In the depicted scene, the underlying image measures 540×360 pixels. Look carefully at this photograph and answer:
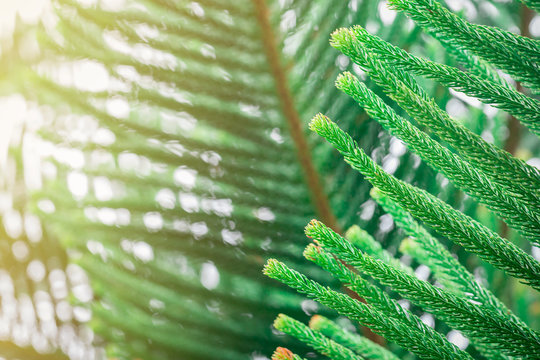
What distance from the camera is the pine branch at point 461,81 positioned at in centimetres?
20

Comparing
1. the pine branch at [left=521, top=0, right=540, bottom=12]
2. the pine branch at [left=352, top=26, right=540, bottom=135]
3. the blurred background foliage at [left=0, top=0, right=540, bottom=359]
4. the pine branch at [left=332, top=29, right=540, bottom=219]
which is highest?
the pine branch at [left=521, top=0, right=540, bottom=12]

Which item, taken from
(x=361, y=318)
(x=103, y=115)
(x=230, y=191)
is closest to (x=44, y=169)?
(x=103, y=115)

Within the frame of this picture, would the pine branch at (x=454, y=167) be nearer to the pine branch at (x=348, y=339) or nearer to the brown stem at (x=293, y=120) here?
the pine branch at (x=348, y=339)

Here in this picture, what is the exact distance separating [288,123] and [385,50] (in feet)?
0.94

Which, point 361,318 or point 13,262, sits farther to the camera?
point 13,262

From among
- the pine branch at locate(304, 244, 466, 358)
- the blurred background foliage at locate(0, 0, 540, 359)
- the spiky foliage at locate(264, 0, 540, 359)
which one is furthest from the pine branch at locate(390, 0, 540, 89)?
the blurred background foliage at locate(0, 0, 540, 359)

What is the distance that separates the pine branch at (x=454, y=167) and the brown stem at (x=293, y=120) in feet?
0.89

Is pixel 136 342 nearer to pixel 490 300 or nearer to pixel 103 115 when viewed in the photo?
pixel 103 115

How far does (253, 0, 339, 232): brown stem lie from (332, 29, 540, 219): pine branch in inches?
10.6

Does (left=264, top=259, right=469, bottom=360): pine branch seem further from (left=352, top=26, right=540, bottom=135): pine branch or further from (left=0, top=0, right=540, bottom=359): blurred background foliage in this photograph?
(left=0, top=0, right=540, bottom=359): blurred background foliage

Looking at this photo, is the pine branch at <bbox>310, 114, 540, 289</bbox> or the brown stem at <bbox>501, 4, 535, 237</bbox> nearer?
the pine branch at <bbox>310, 114, 540, 289</bbox>

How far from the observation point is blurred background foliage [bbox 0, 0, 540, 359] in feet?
1.53

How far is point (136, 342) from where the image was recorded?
1.59ft

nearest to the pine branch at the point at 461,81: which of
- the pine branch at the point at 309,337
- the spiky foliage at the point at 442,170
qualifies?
the spiky foliage at the point at 442,170
